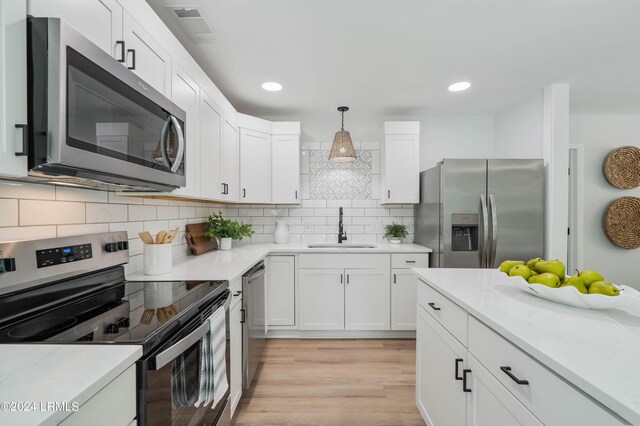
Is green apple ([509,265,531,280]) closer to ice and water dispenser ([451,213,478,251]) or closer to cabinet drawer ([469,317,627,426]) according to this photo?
cabinet drawer ([469,317,627,426])

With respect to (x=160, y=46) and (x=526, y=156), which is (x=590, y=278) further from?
(x=526, y=156)

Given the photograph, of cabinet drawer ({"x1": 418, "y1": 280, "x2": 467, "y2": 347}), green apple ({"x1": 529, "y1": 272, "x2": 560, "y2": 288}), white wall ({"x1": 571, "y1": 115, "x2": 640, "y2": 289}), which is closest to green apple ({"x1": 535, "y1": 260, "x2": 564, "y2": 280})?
green apple ({"x1": 529, "y1": 272, "x2": 560, "y2": 288})

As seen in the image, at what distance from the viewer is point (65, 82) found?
802 millimetres

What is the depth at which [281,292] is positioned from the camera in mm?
3012

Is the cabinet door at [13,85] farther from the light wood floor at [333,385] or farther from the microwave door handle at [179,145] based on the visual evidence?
the light wood floor at [333,385]

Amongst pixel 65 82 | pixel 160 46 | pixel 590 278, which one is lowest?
pixel 590 278

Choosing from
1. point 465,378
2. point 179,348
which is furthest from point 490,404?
point 179,348

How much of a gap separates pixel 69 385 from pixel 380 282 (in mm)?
2688

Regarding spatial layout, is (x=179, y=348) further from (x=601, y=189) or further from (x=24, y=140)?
(x=601, y=189)

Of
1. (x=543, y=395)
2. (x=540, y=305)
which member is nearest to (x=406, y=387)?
(x=540, y=305)

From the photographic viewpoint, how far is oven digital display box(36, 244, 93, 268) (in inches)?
43.3

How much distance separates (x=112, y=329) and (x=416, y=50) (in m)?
2.38

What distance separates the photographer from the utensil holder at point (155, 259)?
66.8 inches

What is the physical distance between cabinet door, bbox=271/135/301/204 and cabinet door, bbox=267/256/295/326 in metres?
0.68
